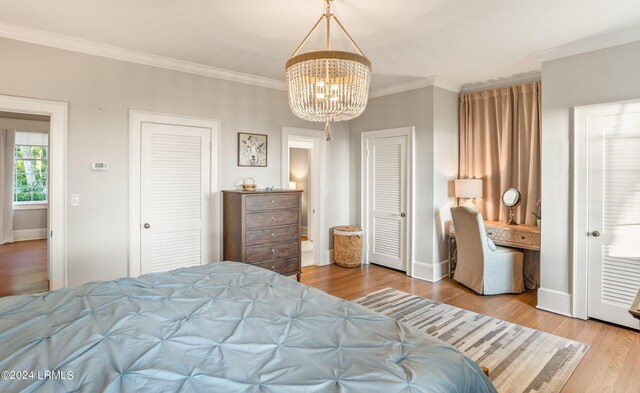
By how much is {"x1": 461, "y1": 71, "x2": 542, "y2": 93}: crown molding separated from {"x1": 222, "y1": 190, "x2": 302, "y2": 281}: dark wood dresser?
2.86m

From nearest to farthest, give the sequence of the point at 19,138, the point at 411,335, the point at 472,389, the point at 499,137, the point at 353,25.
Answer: the point at 472,389 < the point at 411,335 < the point at 353,25 < the point at 499,137 < the point at 19,138

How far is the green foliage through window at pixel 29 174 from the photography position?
296 inches

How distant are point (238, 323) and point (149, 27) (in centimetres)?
276

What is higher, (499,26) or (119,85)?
(499,26)

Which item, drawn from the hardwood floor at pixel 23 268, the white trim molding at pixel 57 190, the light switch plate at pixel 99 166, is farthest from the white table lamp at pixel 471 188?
the hardwood floor at pixel 23 268

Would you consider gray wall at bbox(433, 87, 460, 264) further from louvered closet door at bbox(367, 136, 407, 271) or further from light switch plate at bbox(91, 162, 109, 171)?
light switch plate at bbox(91, 162, 109, 171)

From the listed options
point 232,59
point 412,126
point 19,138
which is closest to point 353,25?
point 232,59

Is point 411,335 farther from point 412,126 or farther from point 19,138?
point 19,138

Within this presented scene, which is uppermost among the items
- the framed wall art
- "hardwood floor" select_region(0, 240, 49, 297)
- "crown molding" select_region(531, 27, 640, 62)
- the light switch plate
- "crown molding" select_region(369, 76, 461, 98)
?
"crown molding" select_region(369, 76, 461, 98)

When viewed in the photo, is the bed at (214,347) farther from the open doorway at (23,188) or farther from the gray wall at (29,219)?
the gray wall at (29,219)

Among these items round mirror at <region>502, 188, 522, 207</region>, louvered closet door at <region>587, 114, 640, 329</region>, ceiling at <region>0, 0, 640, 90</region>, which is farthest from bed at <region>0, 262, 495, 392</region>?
round mirror at <region>502, 188, 522, 207</region>

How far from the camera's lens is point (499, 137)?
15.2 feet

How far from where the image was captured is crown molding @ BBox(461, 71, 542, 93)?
14.1ft

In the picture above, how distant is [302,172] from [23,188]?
615 cm
